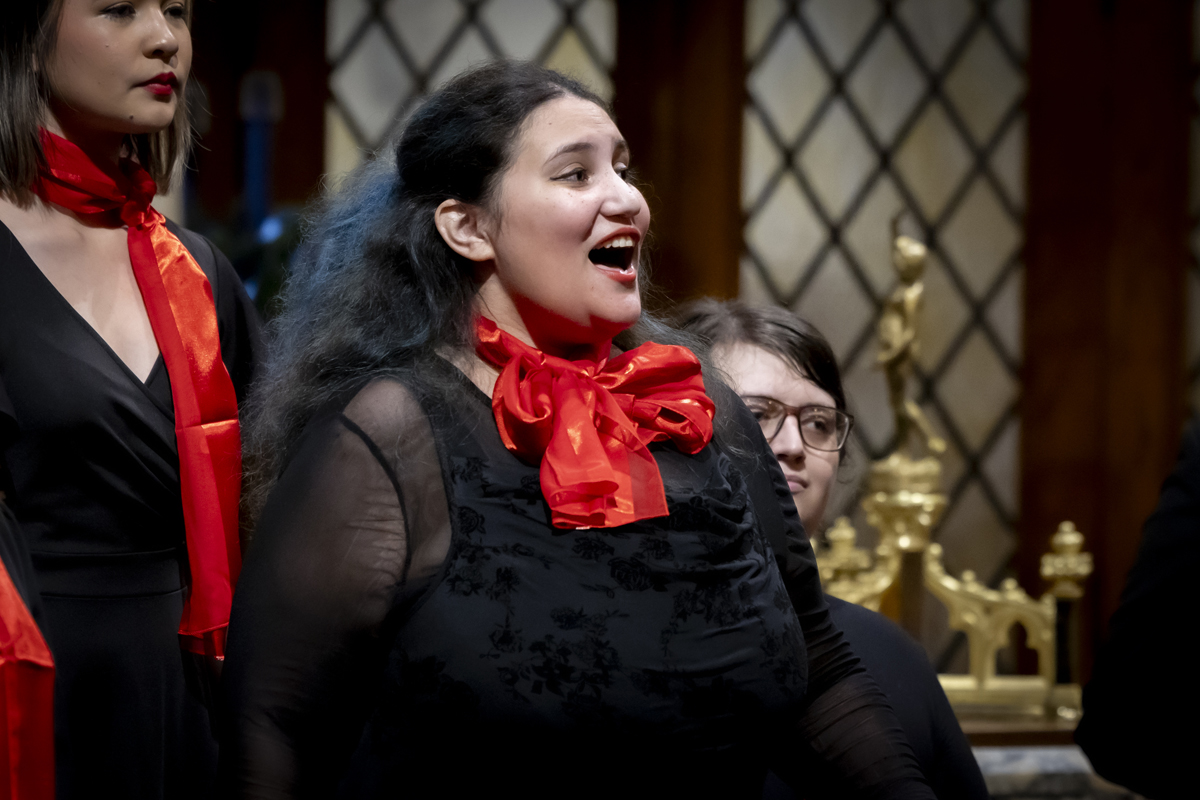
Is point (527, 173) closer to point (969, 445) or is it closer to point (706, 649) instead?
point (706, 649)

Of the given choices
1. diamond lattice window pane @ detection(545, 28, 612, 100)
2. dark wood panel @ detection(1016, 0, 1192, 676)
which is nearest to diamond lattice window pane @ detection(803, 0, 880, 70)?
dark wood panel @ detection(1016, 0, 1192, 676)

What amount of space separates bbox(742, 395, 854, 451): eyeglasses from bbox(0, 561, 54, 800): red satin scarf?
873mm

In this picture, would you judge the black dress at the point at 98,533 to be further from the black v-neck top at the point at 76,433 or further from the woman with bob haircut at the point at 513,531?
the woman with bob haircut at the point at 513,531

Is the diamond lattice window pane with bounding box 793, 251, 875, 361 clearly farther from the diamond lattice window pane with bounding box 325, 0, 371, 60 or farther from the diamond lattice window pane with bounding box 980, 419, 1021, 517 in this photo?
the diamond lattice window pane with bounding box 325, 0, 371, 60

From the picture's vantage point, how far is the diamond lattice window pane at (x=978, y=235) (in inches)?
117

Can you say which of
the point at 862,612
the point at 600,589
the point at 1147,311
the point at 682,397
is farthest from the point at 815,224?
the point at 600,589

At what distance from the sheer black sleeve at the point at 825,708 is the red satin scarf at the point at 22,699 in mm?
632

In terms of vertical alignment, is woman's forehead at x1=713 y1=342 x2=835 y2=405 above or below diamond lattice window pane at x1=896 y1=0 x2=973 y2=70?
below

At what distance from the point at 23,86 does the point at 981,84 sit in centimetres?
234

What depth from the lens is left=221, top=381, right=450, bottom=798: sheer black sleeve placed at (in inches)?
37.2

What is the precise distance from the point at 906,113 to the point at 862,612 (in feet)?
5.79

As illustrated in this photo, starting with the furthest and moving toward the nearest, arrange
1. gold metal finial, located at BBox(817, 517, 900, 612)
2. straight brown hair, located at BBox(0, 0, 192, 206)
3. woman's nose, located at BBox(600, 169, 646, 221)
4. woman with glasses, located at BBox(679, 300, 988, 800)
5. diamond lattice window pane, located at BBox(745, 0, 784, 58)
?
diamond lattice window pane, located at BBox(745, 0, 784, 58) < gold metal finial, located at BBox(817, 517, 900, 612) < woman with glasses, located at BBox(679, 300, 988, 800) < straight brown hair, located at BBox(0, 0, 192, 206) < woman's nose, located at BBox(600, 169, 646, 221)

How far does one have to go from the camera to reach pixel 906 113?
2939 mm

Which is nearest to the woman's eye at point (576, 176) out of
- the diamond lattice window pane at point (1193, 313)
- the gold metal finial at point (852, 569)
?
the gold metal finial at point (852, 569)
